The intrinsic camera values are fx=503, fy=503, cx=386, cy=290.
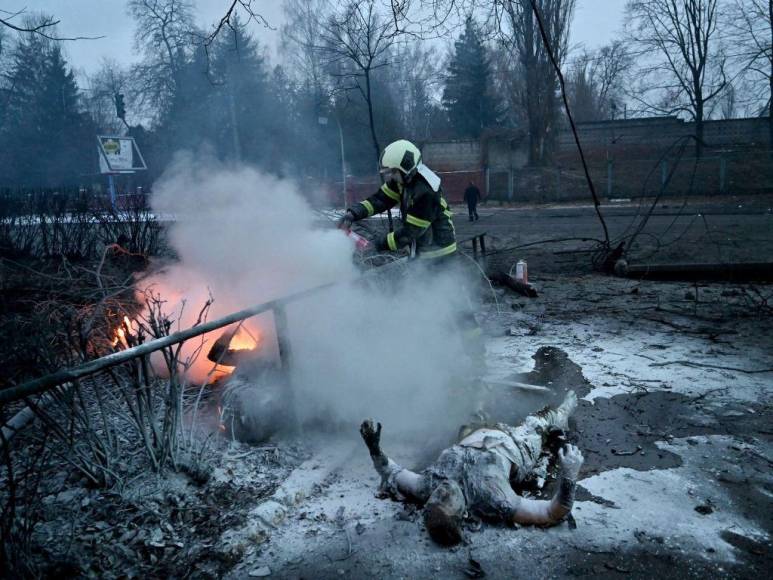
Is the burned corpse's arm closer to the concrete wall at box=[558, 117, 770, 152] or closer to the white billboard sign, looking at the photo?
the white billboard sign

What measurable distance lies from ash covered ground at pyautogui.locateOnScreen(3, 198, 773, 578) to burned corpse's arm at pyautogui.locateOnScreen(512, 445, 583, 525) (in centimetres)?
10

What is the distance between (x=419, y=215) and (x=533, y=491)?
2.95m

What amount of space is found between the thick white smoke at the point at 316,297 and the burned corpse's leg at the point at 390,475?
1055 mm

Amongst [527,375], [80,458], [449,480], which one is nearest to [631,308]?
[527,375]

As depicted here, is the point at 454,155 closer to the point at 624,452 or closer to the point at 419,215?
the point at 419,215

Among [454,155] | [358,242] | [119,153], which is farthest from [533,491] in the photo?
[454,155]

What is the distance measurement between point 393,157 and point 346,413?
2608 millimetres

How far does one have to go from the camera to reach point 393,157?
5.16 m

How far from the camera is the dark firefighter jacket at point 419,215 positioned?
5191 mm

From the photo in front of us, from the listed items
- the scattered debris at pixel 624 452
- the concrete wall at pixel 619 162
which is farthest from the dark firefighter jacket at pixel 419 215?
the concrete wall at pixel 619 162

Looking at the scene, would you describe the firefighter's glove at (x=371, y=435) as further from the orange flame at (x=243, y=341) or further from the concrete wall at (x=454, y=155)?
the concrete wall at (x=454, y=155)

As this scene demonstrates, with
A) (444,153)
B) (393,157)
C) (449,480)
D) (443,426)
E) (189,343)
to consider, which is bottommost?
(443,426)

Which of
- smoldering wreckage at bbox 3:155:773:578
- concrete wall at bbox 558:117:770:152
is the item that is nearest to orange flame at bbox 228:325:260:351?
smoldering wreckage at bbox 3:155:773:578

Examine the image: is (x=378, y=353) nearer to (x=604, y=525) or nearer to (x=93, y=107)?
(x=604, y=525)
